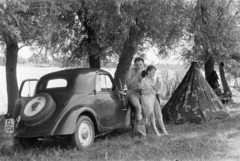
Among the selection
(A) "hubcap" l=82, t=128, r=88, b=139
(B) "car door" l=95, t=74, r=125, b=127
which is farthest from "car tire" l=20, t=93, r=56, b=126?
(B) "car door" l=95, t=74, r=125, b=127

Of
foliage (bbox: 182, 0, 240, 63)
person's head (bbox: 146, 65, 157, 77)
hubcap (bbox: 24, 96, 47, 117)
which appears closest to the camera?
hubcap (bbox: 24, 96, 47, 117)

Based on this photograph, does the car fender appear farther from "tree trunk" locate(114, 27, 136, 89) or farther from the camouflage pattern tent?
"tree trunk" locate(114, 27, 136, 89)

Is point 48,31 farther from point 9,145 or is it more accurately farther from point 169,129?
point 169,129

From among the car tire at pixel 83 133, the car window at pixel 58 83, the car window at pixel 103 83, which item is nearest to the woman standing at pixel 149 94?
Result: the car window at pixel 103 83

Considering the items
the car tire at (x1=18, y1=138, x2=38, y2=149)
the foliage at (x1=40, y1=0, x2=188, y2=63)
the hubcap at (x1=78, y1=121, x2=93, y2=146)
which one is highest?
the foliage at (x1=40, y1=0, x2=188, y2=63)

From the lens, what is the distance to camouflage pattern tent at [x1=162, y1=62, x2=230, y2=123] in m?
8.73

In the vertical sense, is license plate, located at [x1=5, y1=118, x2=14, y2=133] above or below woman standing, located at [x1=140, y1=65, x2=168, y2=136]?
below

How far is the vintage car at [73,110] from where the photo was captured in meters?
5.65

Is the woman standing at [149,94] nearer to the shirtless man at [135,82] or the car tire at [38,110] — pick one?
the shirtless man at [135,82]

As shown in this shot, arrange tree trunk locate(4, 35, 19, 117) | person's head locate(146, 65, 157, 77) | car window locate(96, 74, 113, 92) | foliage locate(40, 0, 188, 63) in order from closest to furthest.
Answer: car window locate(96, 74, 113, 92), person's head locate(146, 65, 157, 77), foliage locate(40, 0, 188, 63), tree trunk locate(4, 35, 19, 117)

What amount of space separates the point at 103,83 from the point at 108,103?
2.28 ft

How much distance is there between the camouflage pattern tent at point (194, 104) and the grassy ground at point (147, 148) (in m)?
1.20

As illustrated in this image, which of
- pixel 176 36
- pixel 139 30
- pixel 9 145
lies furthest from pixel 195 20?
pixel 9 145

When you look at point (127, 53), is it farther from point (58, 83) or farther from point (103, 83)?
point (103, 83)
